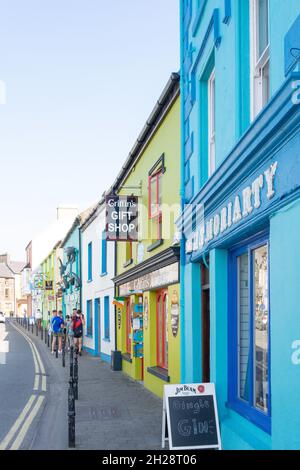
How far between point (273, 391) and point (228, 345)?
7.90ft

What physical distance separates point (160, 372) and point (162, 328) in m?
1.24

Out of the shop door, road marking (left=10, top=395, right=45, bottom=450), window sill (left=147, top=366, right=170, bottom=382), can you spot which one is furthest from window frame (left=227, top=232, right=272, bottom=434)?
window sill (left=147, top=366, right=170, bottom=382)

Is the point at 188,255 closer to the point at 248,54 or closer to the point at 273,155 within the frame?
the point at 248,54

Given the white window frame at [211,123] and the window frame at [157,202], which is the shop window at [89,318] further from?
the white window frame at [211,123]

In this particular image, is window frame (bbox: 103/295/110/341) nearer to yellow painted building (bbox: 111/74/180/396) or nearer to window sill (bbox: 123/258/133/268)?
yellow painted building (bbox: 111/74/180/396)

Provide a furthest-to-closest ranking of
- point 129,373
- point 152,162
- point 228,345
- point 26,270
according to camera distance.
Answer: point 26,270 → point 129,373 → point 152,162 → point 228,345

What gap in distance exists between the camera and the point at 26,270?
72.2 metres

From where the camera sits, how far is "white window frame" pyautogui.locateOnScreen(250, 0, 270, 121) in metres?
6.78

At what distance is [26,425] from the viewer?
10.1 m

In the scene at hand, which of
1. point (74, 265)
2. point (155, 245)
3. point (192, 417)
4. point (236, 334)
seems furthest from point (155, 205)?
point (74, 265)

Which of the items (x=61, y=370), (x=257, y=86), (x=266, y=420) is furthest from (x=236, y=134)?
(x=61, y=370)

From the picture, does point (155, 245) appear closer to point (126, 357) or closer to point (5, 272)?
point (126, 357)

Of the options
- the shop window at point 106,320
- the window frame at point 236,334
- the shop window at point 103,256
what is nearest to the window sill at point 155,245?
the window frame at point 236,334

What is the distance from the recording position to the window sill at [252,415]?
640 centimetres
